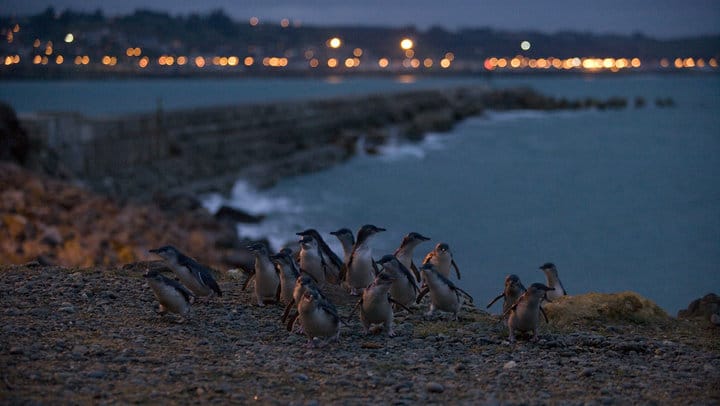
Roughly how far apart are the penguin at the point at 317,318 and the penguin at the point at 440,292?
1029mm

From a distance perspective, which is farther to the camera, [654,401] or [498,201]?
[498,201]

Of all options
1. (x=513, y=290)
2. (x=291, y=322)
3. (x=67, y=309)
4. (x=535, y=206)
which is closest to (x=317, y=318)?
(x=291, y=322)

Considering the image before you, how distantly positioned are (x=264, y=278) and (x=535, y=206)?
773 inches

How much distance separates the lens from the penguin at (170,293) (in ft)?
22.2

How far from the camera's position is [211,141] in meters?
27.5

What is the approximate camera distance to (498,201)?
27.1m

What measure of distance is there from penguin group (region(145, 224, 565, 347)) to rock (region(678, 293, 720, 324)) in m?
1.15

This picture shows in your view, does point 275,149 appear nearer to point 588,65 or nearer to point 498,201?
point 498,201

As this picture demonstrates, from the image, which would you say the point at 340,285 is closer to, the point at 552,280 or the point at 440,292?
the point at 440,292

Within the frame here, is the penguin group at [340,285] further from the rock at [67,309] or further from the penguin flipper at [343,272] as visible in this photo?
the rock at [67,309]

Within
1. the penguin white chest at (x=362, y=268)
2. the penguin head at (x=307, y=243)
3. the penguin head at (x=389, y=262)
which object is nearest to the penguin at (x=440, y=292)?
the penguin head at (x=389, y=262)

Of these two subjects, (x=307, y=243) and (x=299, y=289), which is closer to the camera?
(x=299, y=289)

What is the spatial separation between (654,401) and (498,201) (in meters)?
21.8

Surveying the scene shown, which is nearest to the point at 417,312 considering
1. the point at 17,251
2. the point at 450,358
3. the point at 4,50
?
the point at 450,358
